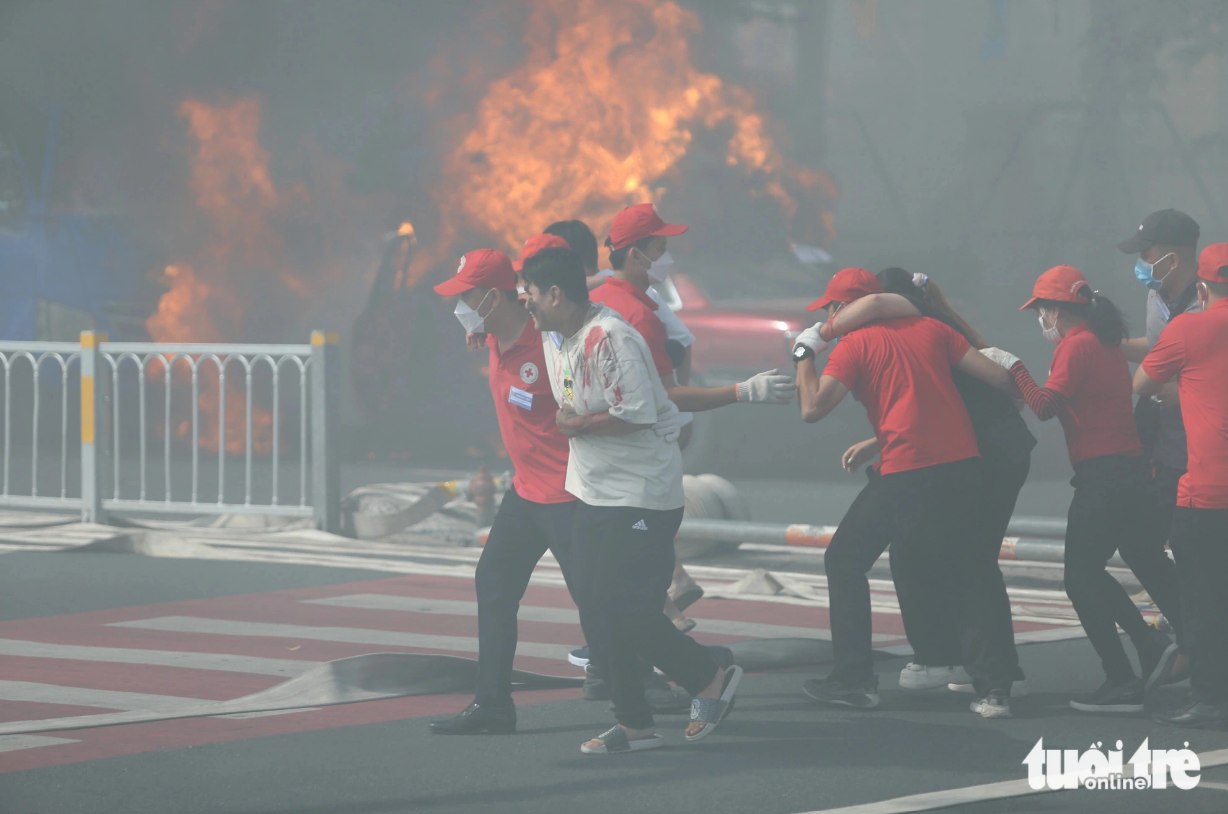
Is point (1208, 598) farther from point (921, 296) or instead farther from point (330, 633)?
point (330, 633)

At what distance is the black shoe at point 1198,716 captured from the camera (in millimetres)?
5734

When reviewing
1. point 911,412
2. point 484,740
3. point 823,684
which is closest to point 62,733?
point 484,740

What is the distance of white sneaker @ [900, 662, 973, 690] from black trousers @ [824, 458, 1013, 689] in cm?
15

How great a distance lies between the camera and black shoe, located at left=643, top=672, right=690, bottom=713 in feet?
20.5

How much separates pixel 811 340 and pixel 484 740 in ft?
6.26

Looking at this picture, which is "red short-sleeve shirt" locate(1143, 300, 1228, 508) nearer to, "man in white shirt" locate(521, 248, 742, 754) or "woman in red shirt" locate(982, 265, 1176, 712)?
"woman in red shirt" locate(982, 265, 1176, 712)

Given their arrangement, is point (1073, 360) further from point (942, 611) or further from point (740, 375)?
point (740, 375)

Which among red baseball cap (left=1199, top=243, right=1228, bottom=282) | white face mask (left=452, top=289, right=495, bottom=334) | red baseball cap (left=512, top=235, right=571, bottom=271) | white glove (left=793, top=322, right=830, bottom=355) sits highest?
red baseball cap (left=512, top=235, right=571, bottom=271)

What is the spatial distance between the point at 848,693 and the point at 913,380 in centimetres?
122

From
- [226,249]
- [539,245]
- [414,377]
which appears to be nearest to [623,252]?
[539,245]

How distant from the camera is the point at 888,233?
1303cm

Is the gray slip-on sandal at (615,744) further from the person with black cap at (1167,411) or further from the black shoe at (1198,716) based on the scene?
the person with black cap at (1167,411)

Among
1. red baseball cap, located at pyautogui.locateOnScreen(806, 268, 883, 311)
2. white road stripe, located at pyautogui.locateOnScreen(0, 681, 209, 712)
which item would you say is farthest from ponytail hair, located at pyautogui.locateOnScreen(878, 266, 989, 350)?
white road stripe, located at pyautogui.locateOnScreen(0, 681, 209, 712)

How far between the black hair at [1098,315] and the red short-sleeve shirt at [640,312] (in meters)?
1.49
